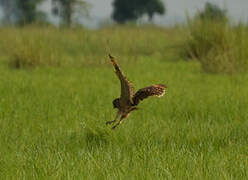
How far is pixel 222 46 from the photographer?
8023mm

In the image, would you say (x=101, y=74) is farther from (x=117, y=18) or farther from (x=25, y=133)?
(x=117, y=18)

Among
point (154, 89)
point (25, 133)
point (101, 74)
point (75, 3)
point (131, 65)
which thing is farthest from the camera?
point (75, 3)

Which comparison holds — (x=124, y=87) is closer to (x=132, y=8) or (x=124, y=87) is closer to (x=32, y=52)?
(x=32, y=52)

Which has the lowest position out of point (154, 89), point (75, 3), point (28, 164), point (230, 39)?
point (28, 164)

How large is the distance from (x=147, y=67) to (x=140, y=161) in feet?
20.7

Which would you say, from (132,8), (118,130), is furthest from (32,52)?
(132,8)

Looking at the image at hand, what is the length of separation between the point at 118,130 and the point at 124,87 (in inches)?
55.4

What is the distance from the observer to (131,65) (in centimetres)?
918

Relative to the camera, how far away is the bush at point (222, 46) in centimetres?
757

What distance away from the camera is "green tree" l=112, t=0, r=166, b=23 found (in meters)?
49.0

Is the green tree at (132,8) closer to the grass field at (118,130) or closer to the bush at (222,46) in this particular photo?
the bush at (222,46)

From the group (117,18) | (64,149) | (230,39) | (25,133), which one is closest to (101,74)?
(230,39)

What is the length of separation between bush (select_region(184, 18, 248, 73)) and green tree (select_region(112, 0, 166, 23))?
132ft

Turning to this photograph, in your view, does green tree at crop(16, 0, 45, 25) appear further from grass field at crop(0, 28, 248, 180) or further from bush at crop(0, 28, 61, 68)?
grass field at crop(0, 28, 248, 180)
